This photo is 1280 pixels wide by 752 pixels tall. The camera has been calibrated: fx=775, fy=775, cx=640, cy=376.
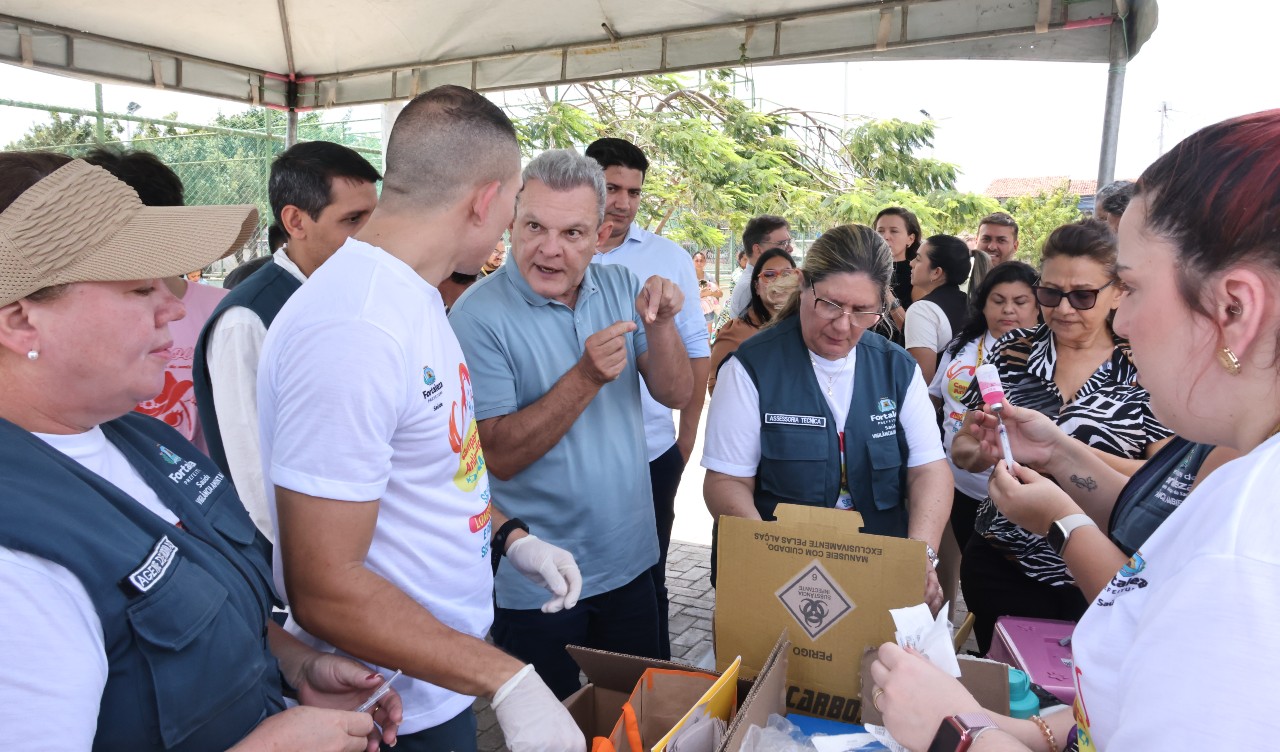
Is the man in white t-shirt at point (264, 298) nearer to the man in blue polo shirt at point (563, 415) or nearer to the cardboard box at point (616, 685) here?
the man in blue polo shirt at point (563, 415)

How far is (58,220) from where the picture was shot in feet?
3.36

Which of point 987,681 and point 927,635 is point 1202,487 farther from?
point 987,681

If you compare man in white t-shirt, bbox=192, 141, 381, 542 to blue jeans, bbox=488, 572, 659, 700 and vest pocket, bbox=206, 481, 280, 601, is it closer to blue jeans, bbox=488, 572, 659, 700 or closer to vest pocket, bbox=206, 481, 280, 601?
vest pocket, bbox=206, 481, 280, 601

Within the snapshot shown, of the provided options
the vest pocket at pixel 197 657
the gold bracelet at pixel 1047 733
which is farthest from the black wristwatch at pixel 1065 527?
the vest pocket at pixel 197 657

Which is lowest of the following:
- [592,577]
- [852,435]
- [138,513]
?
[592,577]

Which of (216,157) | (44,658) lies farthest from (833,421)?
(216,157)

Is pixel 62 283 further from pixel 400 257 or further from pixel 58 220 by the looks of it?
pixel 400 257

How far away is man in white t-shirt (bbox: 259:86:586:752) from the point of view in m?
Answer: 1.28

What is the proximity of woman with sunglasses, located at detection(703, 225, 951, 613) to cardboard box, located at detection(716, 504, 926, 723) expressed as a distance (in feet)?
1.85

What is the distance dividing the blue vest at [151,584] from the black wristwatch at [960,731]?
40.4 inches

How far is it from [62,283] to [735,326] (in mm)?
3668

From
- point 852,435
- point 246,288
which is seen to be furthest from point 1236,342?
point 246,288

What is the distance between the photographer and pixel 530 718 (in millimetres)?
1374

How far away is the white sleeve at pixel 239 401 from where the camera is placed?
206 cm
